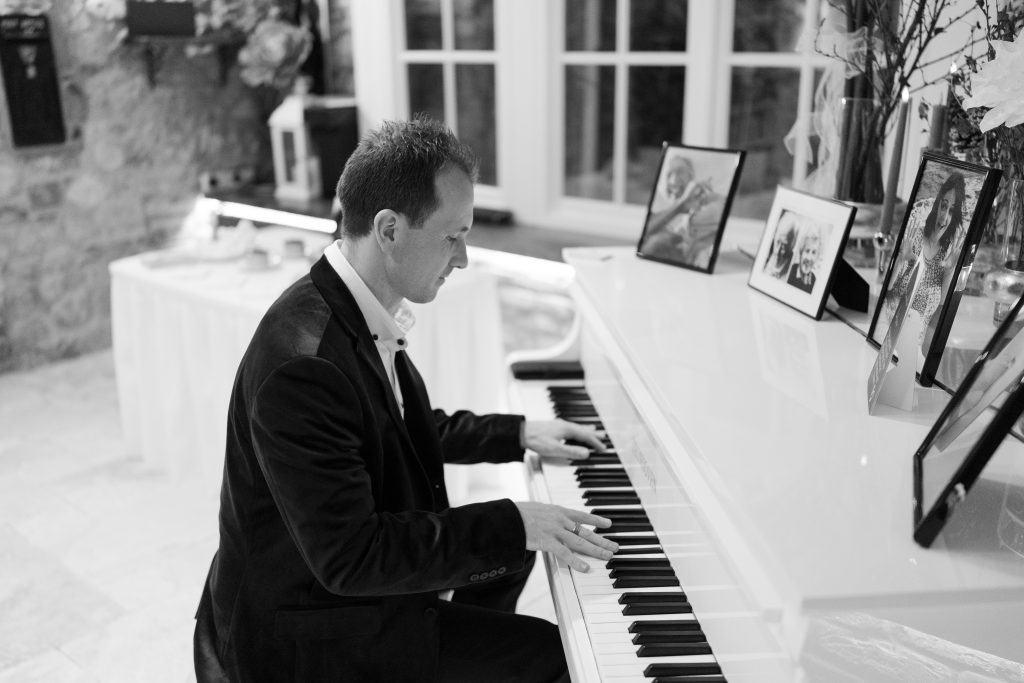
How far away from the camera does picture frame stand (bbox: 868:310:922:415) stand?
1.35 meters

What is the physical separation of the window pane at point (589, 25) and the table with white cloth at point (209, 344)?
119 cm

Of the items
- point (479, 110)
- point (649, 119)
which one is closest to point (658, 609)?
point (649, 119)

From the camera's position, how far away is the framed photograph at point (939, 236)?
1281 millimetres

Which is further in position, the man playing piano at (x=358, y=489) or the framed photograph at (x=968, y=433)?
the man playing piano at (x=358, y=489)

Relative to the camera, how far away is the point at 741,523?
1086 mm

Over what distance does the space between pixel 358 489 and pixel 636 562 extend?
1.56 ft

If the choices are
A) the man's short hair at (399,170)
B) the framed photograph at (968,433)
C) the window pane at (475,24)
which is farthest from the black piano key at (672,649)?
the window pane at (475,24)

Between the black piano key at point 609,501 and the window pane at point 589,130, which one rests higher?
the window pane at point 589,130

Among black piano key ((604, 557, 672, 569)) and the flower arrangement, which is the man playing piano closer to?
black piano key ((604, 557, 672, 569))

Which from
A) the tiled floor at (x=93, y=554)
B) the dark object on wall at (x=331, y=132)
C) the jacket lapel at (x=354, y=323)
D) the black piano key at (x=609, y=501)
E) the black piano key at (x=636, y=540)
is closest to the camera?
the jacket lapel at (x=354, y=323)

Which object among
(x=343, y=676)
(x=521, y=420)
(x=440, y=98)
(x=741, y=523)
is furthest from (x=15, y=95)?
(x=741, y=523)

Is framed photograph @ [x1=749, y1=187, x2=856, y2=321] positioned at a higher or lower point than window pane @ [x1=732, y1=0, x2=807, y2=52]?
lower

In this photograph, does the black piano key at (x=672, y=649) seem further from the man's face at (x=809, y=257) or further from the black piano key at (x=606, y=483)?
the man's face at (x=809, y=257)

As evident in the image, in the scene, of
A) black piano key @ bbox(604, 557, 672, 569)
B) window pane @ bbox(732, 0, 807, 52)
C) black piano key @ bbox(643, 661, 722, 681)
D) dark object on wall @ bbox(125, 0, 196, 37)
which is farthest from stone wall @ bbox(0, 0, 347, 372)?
black piano key @ bbox(643, 661, 722, 681)
